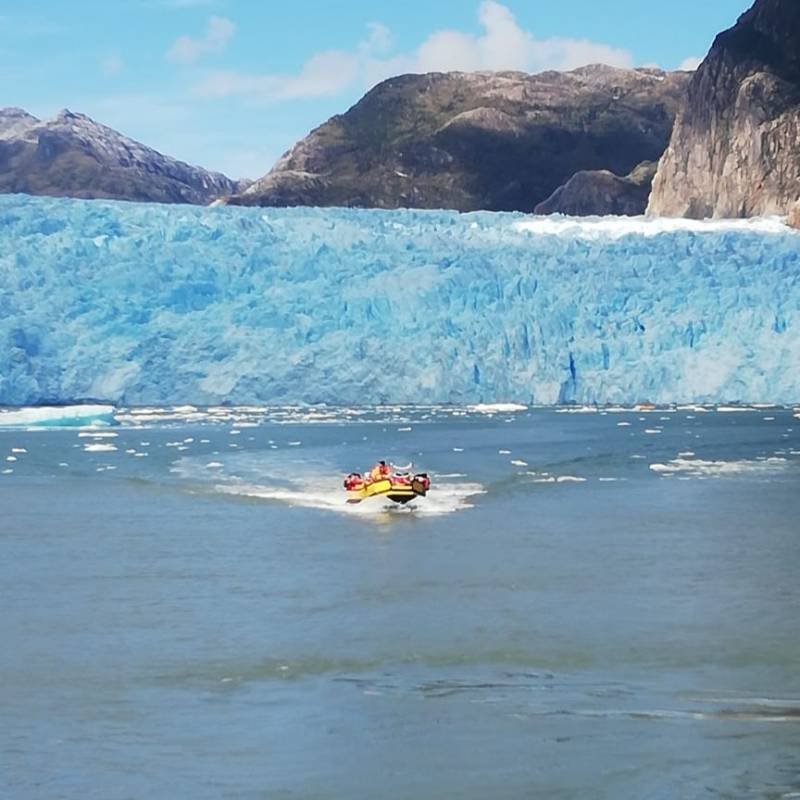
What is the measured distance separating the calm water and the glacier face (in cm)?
782

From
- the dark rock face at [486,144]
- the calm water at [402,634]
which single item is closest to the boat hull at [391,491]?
the calm water at [402,634]

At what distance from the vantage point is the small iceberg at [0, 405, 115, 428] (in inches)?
966

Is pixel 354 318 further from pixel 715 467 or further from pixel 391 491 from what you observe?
pixel 391 491

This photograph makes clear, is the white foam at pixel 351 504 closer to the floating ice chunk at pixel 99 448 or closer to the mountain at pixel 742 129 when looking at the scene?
the floating ice chunk at pixel 99 448

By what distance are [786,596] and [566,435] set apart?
13117mm

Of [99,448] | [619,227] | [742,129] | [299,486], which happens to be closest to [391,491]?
[299,486]

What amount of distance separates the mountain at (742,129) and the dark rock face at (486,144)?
18.2 meters

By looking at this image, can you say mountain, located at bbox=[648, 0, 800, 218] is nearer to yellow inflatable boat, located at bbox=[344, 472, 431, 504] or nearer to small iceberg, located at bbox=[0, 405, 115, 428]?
small iceberg, located at bbox=[0, 405, 115, 428]

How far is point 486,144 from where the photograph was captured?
221 feet

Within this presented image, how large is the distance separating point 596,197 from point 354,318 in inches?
1089

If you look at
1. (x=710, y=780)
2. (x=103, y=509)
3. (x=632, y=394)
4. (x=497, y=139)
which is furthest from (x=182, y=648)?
(x=497, y=139)

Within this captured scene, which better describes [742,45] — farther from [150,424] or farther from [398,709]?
[398,709]

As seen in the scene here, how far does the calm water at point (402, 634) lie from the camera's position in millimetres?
6906

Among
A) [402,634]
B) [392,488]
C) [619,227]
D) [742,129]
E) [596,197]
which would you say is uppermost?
[742,129]
